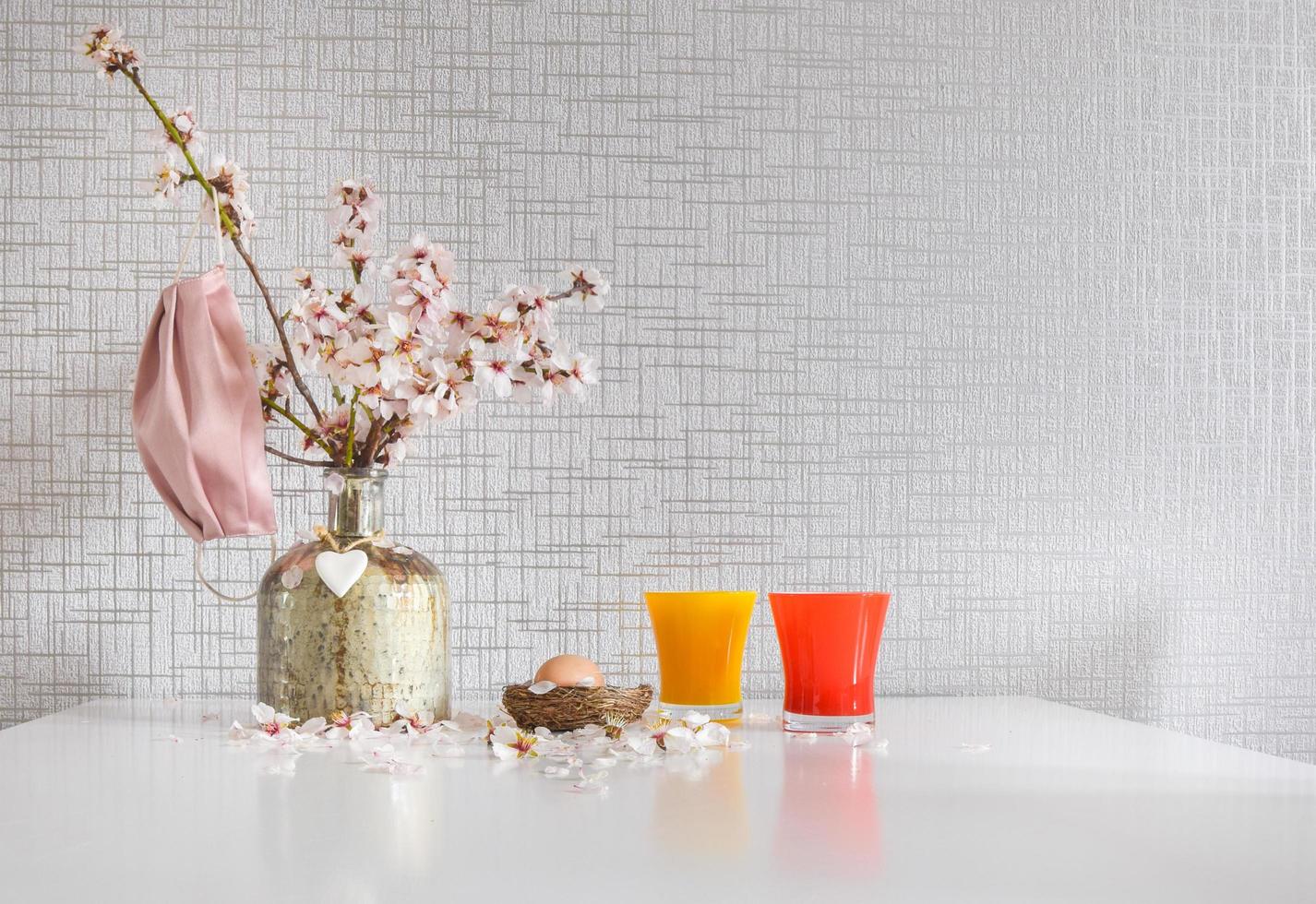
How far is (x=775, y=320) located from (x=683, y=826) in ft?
2.22

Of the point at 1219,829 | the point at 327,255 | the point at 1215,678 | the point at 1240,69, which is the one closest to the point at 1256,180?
the point at 1240,69

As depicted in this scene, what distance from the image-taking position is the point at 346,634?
0.90 m

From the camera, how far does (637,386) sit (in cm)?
118

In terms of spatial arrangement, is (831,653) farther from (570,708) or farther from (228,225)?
(228,225)

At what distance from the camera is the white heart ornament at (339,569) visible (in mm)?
891

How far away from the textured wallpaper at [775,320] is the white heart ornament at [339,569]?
26cm

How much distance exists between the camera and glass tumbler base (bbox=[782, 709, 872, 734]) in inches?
36.5

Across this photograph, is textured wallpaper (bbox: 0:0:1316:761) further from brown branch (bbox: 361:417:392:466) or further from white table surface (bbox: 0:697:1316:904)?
white table surface (bbox: 0:697:1316:904)

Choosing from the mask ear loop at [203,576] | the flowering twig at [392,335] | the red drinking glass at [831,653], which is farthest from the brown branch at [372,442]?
the red drinking glass at [831,653]

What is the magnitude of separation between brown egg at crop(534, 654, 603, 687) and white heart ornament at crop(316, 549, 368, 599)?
17 cm

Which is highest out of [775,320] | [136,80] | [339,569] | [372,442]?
[136,80]

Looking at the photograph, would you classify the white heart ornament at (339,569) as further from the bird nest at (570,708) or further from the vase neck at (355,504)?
the bird nest at (570,708)

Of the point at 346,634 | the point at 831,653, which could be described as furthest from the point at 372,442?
the point at 831,653

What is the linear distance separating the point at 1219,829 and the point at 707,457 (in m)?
0.66
